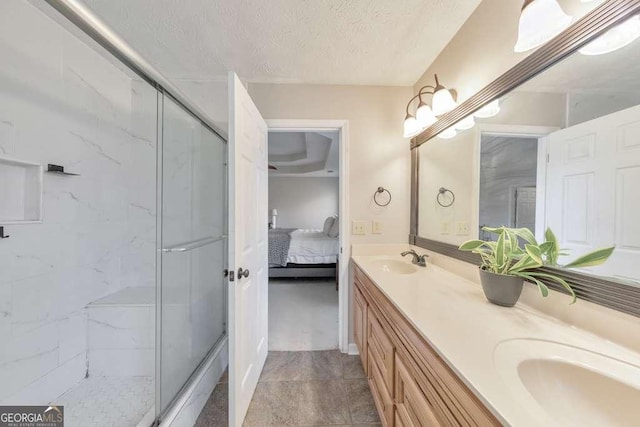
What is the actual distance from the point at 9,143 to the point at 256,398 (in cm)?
221

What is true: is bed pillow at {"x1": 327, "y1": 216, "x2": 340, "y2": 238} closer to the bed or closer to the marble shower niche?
the bed

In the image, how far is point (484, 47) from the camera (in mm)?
1229

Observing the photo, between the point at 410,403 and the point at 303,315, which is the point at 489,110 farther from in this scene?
the point at 303,315

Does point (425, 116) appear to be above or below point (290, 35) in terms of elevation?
below

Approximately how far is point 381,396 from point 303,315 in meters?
1.66

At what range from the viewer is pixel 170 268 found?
1468 mm

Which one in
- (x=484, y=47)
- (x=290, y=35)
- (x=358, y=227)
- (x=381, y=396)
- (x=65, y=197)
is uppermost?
(x=290, y=35)

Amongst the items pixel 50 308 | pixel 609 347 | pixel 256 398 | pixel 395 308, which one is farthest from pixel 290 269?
pixel 609 347

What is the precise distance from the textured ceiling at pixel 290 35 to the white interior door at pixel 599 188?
3.30 ft

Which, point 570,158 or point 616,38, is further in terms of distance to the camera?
point 570,158

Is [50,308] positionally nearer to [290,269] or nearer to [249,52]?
[249,52]

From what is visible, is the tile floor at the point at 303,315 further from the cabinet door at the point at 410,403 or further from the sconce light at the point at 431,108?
the sconce light at the point at 431,108

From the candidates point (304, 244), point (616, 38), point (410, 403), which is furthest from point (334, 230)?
point (616, 38)

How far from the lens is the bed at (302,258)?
13.0 feet
